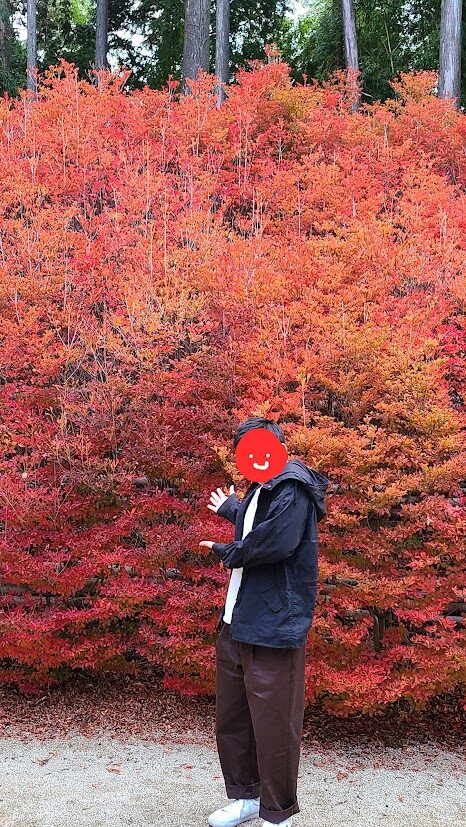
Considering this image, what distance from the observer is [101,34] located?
1505 centimetres

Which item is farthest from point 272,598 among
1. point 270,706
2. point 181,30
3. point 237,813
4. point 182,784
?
point 181,30

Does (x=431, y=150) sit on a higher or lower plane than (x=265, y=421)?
higher

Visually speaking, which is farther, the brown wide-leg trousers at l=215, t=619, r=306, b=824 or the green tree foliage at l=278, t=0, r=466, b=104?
the green tree foliage at l=278, t=0, r=466, b=104

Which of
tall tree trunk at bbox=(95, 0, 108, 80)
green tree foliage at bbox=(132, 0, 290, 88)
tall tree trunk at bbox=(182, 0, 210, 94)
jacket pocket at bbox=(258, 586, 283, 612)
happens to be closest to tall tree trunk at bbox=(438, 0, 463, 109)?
tall tree trunk at bbox=(182, 0, 210, 94)

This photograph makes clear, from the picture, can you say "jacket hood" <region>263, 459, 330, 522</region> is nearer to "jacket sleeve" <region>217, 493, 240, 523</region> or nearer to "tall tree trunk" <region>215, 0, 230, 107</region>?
"jacket sleeve" <region>217, 493, 240, 523</region>

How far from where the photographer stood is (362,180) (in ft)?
24.9

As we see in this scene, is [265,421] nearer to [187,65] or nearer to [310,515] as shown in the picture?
[310,515]

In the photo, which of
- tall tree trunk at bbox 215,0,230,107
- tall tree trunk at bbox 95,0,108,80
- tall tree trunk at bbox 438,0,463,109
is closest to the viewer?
tall tree trunk at bbox 438,0,463,109

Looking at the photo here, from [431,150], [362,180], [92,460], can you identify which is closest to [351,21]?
[431,150]

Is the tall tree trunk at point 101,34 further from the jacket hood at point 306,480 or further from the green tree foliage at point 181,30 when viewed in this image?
the jacket hood at point 306,480

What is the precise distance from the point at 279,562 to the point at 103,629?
221cm

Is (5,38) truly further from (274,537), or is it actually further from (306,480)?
(274,537)

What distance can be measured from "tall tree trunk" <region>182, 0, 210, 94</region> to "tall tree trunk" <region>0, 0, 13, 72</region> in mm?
4500

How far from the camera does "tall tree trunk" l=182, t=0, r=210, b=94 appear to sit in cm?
1054
